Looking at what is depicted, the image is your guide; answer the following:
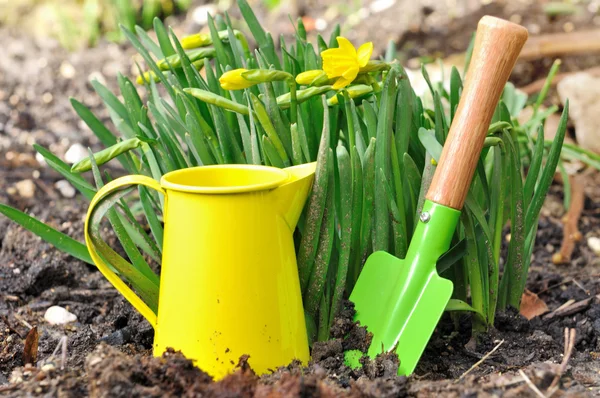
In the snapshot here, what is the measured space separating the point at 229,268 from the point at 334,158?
33cm

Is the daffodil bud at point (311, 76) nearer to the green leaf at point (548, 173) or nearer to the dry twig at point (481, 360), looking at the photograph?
the green leaf at point (548, 173)

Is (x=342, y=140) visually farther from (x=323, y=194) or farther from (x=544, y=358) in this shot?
(x=544, y=358)

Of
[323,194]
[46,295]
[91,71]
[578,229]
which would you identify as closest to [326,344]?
[323,194]

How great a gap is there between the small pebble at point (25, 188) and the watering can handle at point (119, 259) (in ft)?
3.74

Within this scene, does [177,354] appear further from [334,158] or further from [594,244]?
[594,244]

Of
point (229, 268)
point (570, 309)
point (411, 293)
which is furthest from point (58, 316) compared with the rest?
point (570, 309)

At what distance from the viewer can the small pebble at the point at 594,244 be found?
2.15 m

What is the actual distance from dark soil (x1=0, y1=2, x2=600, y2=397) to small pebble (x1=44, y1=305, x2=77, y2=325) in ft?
0.06

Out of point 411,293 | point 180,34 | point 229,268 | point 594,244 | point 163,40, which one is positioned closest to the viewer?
point 229,268

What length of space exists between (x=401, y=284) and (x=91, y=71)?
2.97 m

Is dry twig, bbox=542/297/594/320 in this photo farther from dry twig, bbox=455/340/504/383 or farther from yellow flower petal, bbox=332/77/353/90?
yellow flower petal, bbox=332/77/353/90

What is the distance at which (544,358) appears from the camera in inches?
55.0

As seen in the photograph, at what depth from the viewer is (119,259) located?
1.35 m

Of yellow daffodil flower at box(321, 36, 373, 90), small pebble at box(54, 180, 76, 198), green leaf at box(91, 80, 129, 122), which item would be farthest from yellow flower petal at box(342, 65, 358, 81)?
small pebble at box(54, 180, 76, 198)
